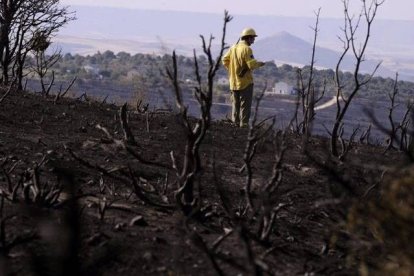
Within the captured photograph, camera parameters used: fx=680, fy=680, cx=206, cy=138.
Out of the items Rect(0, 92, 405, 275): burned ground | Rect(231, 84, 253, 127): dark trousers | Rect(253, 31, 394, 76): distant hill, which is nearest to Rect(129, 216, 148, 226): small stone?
Rect(0, 92, 405, 275): burned ground

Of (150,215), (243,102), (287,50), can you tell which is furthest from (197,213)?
(287,50)

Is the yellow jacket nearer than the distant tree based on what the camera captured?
Yes

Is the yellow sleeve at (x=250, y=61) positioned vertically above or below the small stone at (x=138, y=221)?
above

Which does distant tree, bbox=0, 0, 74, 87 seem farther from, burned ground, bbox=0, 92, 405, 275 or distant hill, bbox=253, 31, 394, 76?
distant hill, bbox=253, 31, 394, 76

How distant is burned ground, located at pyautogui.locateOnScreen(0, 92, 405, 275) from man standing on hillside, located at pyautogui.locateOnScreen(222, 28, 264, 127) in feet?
8.44

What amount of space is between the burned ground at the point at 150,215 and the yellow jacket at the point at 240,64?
8.34 feet

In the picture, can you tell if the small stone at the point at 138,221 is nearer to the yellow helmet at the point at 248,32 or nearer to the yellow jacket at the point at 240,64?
the yellow jacket at the point at 240,64

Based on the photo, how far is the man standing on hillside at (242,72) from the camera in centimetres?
1019

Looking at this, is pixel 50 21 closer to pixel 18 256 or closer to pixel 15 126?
pixel 15 126

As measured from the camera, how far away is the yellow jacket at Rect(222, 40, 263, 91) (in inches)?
400

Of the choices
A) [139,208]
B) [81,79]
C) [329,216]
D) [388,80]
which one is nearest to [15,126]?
[139,208]

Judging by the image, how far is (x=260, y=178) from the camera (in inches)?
254

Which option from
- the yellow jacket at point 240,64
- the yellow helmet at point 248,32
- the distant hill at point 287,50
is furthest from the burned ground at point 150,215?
the distant hill at point 287,50

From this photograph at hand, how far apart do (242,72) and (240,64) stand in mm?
139
